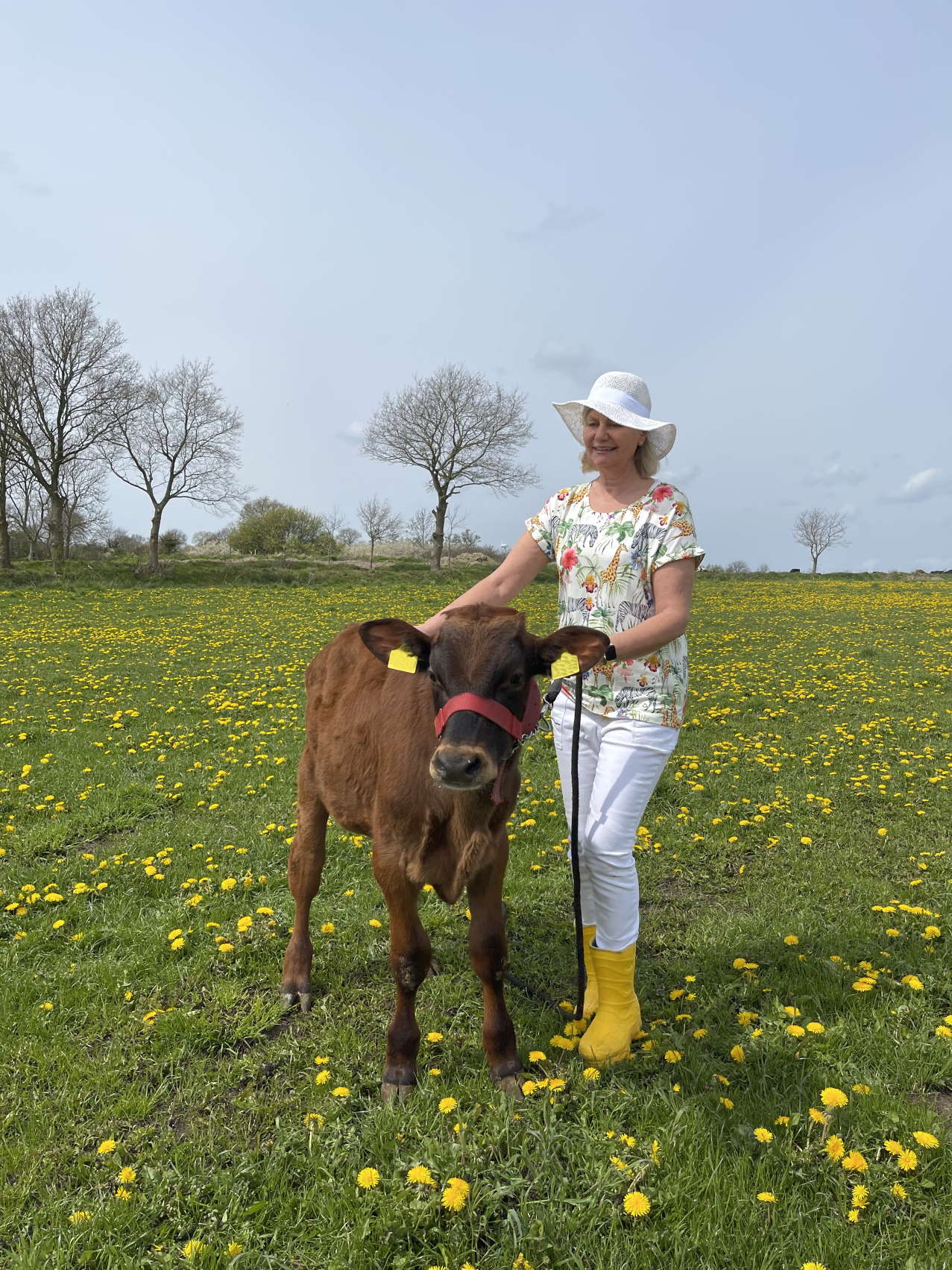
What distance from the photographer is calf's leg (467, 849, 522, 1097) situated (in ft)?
11.8

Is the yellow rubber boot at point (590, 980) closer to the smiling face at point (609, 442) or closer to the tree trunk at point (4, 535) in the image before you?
the smiling face at point (609, 442)

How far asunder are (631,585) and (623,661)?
1.30ft

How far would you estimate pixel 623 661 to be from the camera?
3600 millimetres

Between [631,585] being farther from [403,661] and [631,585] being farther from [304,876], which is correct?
[304,876]

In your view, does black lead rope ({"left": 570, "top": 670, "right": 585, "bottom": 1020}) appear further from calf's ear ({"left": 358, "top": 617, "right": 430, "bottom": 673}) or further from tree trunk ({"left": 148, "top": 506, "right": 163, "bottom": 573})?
tree trunk ({"left": 148, "top": 506, "right": 163, "bottom": 573})

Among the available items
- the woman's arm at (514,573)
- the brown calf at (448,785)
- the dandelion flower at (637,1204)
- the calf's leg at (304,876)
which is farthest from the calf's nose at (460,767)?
the calf's leg at (304,876)

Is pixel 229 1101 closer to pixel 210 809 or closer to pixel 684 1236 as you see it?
pixel 684 1236

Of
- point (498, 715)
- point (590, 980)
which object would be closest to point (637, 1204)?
point (590, 980)

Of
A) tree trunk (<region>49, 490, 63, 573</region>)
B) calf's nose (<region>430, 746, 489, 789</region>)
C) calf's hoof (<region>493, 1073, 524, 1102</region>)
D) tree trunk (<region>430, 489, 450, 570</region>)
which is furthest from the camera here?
tree trunk (<region>430, 489, 450, 570</region>)

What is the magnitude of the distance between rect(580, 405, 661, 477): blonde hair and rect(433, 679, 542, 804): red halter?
4.13ft

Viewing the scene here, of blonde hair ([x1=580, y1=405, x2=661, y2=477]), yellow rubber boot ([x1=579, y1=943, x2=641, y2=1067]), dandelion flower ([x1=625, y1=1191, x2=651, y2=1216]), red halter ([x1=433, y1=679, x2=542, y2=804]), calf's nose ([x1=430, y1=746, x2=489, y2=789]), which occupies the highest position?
blonde hair ([x1=580, y1=405, x2=661, y2=477])

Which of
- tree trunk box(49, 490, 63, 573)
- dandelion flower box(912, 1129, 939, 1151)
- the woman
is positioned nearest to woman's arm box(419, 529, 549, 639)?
the woman

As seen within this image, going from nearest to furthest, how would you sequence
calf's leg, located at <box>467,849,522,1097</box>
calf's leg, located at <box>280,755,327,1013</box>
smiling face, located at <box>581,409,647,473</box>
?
1. calf's leg, located at <box>467,849,522,1097</box>
2. smiling face, located at <box>581,409,647,473</box>
3. calf's leg, located at <box>280,755,327,1013</box>

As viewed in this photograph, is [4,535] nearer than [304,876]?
No
